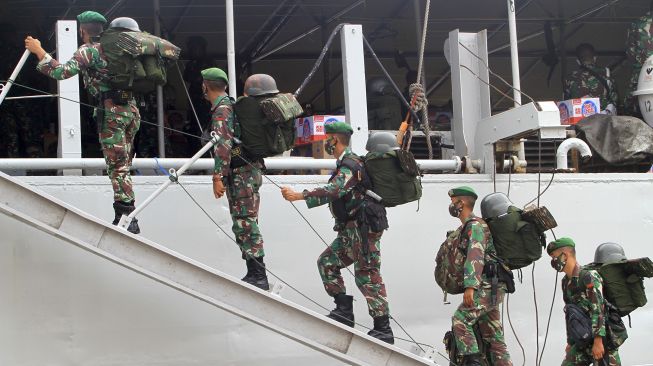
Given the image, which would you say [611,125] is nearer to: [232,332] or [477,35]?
[477,35]

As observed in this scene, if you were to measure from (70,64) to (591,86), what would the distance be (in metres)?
6.90

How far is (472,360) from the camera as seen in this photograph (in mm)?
7438

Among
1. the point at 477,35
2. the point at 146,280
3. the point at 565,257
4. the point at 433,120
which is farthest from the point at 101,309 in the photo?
the point at 433,120

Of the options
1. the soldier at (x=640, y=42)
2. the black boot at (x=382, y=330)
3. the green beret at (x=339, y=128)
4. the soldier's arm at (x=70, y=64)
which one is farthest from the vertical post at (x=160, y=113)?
the soldier at (x=640, y=42)

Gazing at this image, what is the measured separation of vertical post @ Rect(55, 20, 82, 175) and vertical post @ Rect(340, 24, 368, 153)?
2.20 m

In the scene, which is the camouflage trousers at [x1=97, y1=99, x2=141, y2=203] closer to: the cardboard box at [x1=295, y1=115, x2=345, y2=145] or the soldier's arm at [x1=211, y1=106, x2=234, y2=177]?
the soldier's arm at [x1=211, y1=106, x2=234, y2=177]

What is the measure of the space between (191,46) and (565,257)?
630cm

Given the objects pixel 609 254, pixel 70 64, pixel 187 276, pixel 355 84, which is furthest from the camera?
pixel 355 84

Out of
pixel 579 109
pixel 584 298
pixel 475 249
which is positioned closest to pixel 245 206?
pixel 475 249

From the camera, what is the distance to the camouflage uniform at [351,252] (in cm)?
729

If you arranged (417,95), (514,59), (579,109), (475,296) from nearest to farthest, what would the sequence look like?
1. (475,296)
2. (417,95)
3. (514,59)
4. (579,109)

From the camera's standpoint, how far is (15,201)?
21.4 feet

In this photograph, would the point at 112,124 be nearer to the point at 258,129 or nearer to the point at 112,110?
the point at 112,110

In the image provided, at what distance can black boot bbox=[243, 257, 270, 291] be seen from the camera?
7285 millimetres
